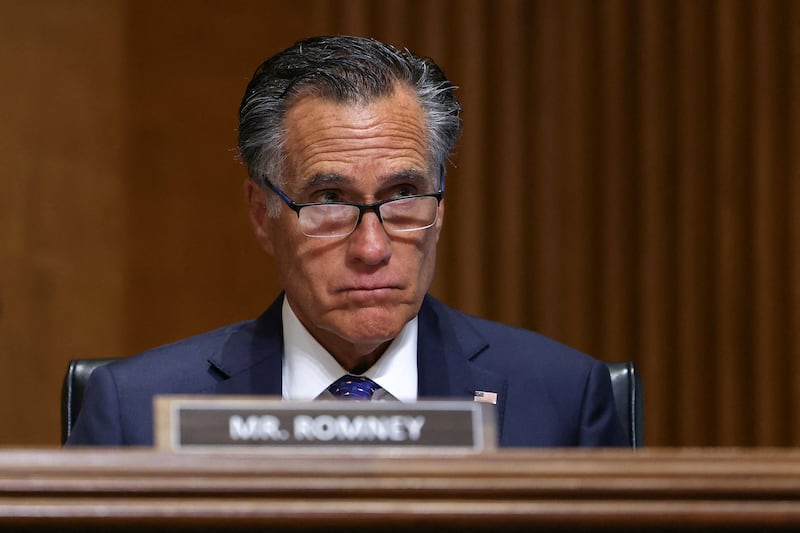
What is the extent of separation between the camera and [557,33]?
3176mm

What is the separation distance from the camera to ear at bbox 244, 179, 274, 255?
70.2 inches

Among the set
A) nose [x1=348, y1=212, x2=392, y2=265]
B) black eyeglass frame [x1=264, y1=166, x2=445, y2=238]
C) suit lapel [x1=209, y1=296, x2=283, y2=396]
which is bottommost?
suit lapel [x1=209, y1=296, x2=283, y2=396]

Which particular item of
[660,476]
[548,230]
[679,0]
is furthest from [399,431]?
[679,0]

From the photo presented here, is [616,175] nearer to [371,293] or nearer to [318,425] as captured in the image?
[371,293]

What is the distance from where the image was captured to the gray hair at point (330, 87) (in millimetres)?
1682

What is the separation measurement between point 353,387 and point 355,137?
0.40m

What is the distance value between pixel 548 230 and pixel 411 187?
5.23 feet

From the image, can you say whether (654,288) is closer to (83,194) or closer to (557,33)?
(557,33)

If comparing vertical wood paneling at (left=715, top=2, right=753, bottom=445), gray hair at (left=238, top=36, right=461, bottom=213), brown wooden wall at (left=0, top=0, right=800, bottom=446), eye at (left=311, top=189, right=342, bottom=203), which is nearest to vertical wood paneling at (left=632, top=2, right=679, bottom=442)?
brown wooden wall at (left=0, top=0, right=800, bottom=446)

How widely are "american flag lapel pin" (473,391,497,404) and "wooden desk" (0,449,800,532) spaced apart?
0.88 meters

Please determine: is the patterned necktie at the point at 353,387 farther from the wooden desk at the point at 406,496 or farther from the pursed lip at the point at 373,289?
the wooden desk at the point at 406,496

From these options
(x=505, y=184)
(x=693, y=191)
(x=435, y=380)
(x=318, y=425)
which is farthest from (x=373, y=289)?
(x=693, y=191)

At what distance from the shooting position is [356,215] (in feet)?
5.25

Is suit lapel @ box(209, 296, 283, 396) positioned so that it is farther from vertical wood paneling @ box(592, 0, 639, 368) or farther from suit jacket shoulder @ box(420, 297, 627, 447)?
vertical wood paneling @ box(592, 0, 639, 368)
